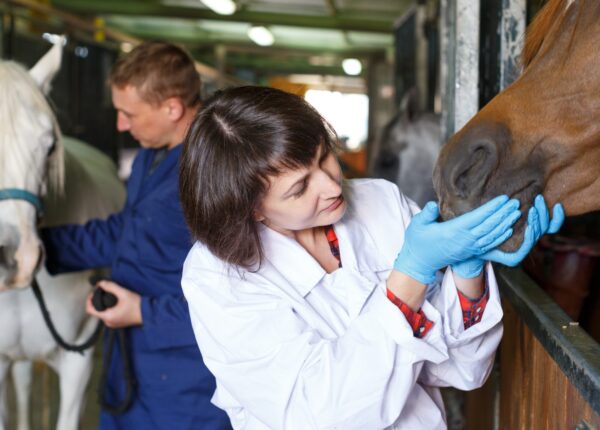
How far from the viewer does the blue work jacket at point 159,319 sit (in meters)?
1.82

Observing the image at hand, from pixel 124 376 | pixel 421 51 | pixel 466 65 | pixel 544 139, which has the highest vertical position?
pixel 421 51

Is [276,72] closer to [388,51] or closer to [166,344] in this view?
[388,51]

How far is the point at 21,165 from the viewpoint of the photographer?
77.9 inches

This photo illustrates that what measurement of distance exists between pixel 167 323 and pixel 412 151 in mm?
2346

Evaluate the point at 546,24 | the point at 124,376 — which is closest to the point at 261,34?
the point at 124,376

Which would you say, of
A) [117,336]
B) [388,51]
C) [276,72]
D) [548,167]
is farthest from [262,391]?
[276,72]

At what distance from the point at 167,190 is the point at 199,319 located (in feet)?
2.07

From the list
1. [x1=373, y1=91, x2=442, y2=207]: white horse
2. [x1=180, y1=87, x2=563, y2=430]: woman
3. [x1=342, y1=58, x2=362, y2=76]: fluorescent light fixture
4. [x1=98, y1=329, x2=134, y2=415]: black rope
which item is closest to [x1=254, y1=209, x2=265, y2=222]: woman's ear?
[x1=180, y1=87, x2=563, y2=430]: woman

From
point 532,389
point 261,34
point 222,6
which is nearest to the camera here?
point 532,389

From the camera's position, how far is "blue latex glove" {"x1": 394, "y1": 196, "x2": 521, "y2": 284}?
1145mm

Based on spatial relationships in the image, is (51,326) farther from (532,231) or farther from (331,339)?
(532,231)

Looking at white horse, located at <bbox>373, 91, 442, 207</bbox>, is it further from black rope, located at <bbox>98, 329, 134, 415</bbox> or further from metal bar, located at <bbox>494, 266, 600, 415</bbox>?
black rope, located at <bbox>98, 329, 134, 415</bbox>

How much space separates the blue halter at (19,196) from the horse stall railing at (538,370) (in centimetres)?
126

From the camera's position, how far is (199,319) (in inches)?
52.3
